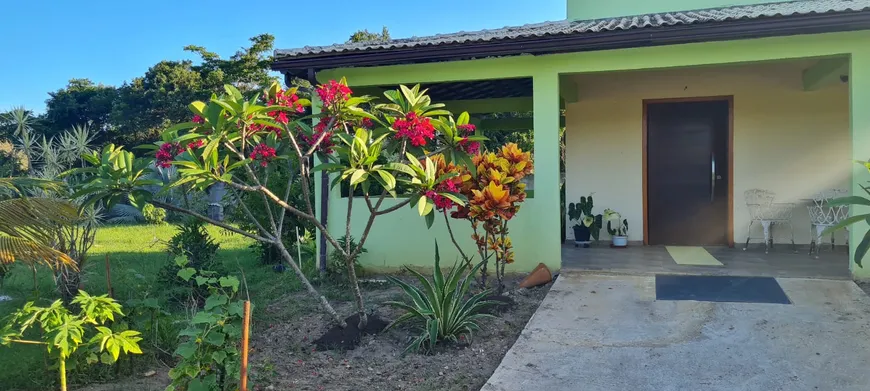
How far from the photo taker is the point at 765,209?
7.94 meters

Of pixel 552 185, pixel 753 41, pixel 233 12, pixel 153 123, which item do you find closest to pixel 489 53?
pixel 552 185

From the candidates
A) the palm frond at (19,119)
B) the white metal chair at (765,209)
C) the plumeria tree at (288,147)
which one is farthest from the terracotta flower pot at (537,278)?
the palm frond at (19,119)

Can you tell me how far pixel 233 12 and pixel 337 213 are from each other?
415 inches

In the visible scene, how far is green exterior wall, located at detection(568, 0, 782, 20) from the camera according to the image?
27.6ft

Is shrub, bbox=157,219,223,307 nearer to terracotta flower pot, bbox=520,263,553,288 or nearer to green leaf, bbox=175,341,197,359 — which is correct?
green leaf, bbox=175,341,197,359

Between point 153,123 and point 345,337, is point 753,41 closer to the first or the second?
point 345,337

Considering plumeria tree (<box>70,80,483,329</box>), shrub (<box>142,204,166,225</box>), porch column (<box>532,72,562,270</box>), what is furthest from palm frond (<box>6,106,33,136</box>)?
shrub (<box>142,204,166,225</box>)

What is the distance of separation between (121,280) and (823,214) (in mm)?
8996

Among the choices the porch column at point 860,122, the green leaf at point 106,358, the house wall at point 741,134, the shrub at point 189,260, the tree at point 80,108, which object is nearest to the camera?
the green leaf at point 106,358

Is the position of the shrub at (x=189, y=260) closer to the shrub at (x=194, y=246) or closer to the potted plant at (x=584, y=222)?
the shrub at (x=194, y=246)

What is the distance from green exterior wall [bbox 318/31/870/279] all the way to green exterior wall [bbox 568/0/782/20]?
9.56ft

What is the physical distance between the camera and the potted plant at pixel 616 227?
8.28 metres

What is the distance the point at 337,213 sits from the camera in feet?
23.8

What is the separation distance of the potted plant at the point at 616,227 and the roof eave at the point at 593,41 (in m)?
3.17
